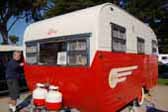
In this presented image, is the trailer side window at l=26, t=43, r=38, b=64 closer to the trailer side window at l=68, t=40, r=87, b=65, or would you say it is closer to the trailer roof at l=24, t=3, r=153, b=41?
the trailer roof at l=24, t=3, r=153, b=41

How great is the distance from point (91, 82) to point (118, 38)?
1.85 meters

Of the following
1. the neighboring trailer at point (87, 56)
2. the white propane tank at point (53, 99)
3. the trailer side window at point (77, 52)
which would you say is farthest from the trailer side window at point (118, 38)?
the white propane tank at point (53, 99)

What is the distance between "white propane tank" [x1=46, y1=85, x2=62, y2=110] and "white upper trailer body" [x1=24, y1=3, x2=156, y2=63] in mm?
1271

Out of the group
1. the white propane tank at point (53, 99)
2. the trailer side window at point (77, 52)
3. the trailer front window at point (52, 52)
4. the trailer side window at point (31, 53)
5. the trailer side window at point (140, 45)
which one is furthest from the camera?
the trailer side window at point (140, 45)

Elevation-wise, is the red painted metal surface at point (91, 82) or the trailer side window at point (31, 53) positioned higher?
the trailer side window at point (31, 53)

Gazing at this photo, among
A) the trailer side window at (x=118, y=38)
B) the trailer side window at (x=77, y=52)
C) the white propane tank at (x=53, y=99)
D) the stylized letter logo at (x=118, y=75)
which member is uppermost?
the trailer side window at (x=118, y=38)

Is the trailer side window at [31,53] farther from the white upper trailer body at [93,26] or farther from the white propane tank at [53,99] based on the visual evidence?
the white propane tank at [53,99]

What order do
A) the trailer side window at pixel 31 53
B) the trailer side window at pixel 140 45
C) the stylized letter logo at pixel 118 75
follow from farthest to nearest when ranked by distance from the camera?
1. the trailer side window at pixel 140 45
2. the trailer side window at pixel 31 53
3. the stylized letter logo at pixel 118 75

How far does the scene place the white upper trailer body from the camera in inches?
336

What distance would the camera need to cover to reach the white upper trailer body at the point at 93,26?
8523 mm

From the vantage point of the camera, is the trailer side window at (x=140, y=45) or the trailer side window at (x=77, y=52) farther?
the trailer side window at (x=140, y=45)

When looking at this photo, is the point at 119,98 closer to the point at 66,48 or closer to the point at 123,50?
the point at 123,50

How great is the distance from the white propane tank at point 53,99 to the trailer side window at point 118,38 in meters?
1.80

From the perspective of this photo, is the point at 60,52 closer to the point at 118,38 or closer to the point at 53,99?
the point at 53,99
